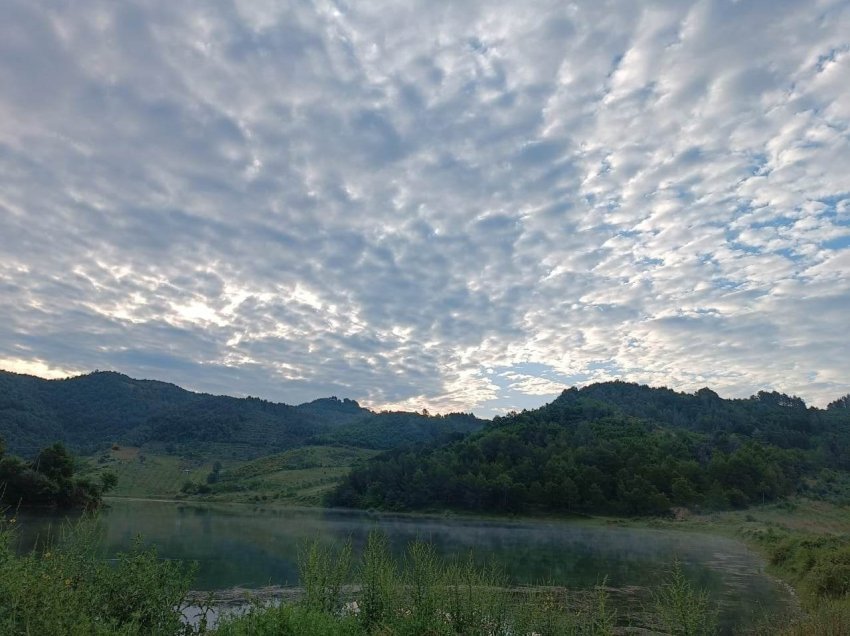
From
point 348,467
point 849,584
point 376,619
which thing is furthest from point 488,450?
point 376,619

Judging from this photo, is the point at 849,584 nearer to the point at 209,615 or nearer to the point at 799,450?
the point at 209,615

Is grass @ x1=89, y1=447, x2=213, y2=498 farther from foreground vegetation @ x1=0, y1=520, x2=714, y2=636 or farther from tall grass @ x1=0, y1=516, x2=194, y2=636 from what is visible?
foreground vegetation @ x1=0, y1=520, x2=714, y2=636

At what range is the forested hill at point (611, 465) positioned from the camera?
105125 mm

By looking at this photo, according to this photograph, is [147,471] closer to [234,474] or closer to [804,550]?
[234,474]

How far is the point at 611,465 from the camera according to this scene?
114 m

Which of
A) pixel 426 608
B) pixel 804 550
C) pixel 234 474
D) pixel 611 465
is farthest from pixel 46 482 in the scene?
pixel 611 465

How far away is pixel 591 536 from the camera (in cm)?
7444

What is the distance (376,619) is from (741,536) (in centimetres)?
7298

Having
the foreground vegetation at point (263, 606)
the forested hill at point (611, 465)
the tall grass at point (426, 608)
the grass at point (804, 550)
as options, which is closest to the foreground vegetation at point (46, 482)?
the forested hill at point (611, 465)

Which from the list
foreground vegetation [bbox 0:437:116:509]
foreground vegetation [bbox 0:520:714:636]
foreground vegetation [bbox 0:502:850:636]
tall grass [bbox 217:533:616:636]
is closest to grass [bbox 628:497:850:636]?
foreground vegetation [bbox 0:502:850:636]

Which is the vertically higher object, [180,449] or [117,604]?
[180,449]

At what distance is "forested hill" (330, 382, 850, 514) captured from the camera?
4139 inches

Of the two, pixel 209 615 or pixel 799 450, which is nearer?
pixel 209 615

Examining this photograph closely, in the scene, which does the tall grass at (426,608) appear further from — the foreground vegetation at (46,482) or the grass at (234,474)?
the grass at (234,474)
